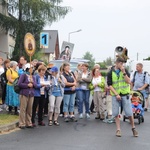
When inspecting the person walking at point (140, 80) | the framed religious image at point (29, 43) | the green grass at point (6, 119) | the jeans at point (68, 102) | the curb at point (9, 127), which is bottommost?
the curb at point (9, 127)

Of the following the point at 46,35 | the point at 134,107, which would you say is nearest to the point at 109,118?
the point at 134,107

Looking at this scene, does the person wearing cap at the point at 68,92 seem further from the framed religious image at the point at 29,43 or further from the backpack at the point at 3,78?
the backpack at the point at 3,78

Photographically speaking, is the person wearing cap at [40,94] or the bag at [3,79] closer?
the person wearing cap at [40,94]

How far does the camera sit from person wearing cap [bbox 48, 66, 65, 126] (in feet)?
36.1

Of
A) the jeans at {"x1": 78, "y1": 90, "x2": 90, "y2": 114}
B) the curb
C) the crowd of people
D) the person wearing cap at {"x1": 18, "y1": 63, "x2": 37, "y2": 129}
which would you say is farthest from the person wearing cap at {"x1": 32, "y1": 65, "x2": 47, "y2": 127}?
the jeans at {"x1": 78, "y1": 90, "x2": 90, "y2": 114}

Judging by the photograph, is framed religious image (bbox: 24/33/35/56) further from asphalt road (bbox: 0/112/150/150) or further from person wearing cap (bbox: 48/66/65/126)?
asphalt road (bbox: 0/112/150/150)

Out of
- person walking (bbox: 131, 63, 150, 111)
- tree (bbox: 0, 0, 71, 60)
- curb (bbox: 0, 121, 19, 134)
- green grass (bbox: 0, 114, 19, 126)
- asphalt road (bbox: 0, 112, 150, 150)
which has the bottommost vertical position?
asphalt road (bbox: 0, 112, 150, 150)

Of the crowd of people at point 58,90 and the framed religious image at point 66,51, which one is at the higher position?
the framed religious image at point 66,51

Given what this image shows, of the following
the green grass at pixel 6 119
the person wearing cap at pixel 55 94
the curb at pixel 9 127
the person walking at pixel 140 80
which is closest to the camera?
the curb at pixel 9 127

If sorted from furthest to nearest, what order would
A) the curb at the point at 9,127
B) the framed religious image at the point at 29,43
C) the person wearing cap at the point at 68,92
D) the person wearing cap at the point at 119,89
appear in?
the person wearing cap at the point at 68,92, the framed religious image at the point at 29,43, the curb at the point at 9,127, the person wearing cap at the point at 119,89

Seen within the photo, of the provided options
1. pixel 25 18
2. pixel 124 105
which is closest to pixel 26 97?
pixel 124 105

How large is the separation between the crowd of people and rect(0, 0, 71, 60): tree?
14.2 metres

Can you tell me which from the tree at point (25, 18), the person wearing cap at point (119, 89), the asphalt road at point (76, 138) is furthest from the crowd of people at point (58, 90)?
the tree at point (25, 18)

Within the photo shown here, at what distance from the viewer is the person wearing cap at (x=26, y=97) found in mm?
10125
